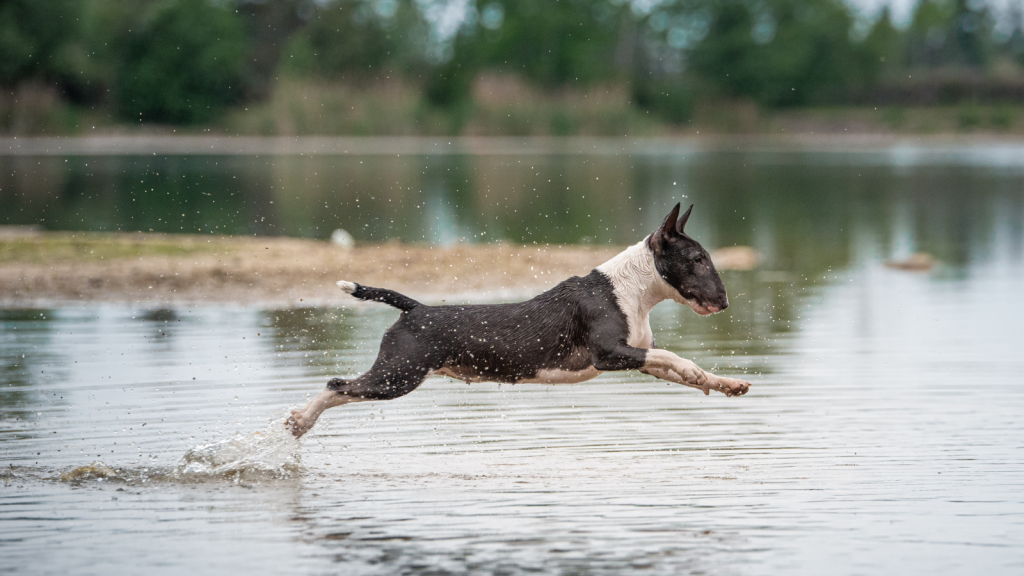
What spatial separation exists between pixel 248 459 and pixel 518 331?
2.01 m

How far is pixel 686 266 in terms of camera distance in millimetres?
8547

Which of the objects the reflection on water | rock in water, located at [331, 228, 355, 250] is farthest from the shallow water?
the reflection on water

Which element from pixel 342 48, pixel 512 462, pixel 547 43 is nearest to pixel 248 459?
pixel 512 462

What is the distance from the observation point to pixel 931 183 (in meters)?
41.5

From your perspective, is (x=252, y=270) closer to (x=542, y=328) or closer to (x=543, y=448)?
(x=543, y=448)

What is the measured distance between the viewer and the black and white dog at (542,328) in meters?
8.45

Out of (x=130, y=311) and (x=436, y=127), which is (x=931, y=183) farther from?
(x=130, y=311)

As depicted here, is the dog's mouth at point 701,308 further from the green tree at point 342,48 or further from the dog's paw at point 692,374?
the green tree at point 342,48

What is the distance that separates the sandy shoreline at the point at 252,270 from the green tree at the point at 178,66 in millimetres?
38606

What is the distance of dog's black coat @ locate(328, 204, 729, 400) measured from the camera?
8.45 metres

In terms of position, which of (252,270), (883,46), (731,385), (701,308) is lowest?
(731,385)

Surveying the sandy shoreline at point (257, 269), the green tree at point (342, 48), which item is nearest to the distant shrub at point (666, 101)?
the green tree at point (342, 48)

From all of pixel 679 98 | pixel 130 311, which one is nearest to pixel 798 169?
pixel 679 98

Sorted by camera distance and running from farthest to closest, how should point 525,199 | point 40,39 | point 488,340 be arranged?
point 40,39, point 525,199, point 488,340
